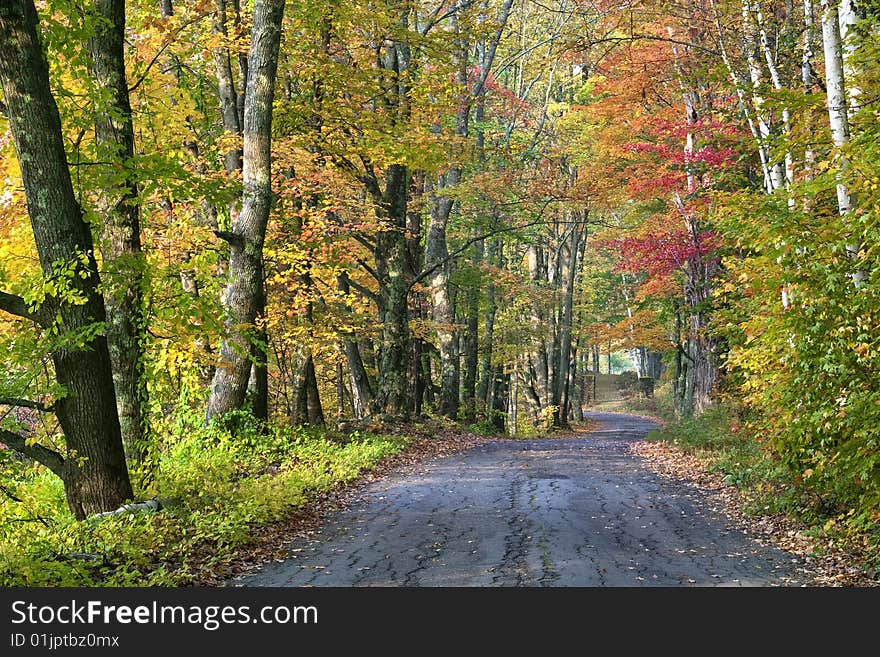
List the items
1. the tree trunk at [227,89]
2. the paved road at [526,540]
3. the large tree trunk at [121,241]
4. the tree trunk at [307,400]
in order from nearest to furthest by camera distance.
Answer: the paved road at [526,540], the large tree trunk at [121,241], the tree trunk at [227,89], the tree trunk at [307,400]

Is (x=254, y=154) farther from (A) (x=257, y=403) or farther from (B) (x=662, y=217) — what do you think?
(B) (x=662, y=217)

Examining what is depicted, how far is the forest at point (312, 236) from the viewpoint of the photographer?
7512 millimetres

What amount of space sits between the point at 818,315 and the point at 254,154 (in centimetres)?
877

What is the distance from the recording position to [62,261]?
7.29 metres

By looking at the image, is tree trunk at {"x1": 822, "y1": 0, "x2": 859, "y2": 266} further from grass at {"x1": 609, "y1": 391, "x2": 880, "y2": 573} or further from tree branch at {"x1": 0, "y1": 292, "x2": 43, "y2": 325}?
tree branch at {"x1": 0, "y1": 292, "x2": 43, "y2": 325}

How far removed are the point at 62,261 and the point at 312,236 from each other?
957 cm

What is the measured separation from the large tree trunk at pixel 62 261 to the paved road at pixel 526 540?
85.3 inches

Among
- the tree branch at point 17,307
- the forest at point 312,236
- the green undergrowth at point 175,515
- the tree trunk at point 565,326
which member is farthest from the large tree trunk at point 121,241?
the tree trunk at point 565,326

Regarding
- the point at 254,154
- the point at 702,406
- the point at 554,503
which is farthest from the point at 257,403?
the point at 702,406

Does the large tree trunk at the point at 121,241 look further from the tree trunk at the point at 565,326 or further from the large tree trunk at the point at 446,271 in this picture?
the tree trunk at the point at 565,326

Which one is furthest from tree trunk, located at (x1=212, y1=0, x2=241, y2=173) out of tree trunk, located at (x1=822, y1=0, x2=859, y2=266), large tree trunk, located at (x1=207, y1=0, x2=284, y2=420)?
tree trunk, located at (x1=822, y1=0, x2=859, y2=266)

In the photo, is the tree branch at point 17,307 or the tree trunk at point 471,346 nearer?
the tree branch at point 17,307

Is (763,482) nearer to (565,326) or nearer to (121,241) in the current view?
(121,241)

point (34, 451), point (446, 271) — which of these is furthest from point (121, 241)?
point (446, 271)
